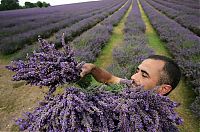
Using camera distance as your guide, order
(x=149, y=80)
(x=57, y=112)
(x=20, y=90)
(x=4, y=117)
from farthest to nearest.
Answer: (x=20, y=90), (x=4, y=117), (x=149, y=80), (x=57, y=112)

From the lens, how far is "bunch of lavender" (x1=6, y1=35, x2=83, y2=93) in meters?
1.66

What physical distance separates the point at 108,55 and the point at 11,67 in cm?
755

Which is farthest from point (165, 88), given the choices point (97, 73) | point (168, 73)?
point (97, 73)

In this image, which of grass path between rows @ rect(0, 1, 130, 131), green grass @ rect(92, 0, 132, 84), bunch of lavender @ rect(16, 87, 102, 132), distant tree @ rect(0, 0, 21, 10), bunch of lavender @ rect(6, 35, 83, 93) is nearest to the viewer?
bunch of lavender @ rect(16, 87, 102, 132)

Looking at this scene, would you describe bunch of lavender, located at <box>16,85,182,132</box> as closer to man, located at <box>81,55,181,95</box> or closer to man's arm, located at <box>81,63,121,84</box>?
man's arm, located at <box>81,63,121,84</box>

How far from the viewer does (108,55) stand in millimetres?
9195

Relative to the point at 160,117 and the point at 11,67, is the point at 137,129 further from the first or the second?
the point at 11,67

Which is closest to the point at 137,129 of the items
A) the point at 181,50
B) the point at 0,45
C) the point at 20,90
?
the point at 20,90

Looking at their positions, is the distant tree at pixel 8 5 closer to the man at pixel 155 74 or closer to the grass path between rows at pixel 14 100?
the grass path between rows at pixel 14 100

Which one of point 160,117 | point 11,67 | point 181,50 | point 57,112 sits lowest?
point 181,50

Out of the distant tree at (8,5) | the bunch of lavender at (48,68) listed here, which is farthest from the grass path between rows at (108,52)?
the distant tree at (8,5)

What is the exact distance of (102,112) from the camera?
155 cm

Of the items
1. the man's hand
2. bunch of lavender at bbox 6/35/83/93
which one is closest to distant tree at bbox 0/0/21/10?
the man's hand

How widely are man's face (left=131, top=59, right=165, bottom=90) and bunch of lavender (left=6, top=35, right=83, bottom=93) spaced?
76 centimetres
